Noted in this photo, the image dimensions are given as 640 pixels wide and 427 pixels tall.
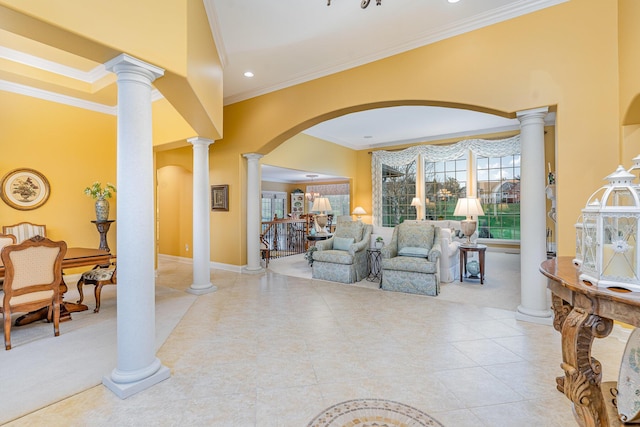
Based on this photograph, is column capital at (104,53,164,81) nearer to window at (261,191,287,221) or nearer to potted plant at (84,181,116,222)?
potted plant at (84,181,116,222)

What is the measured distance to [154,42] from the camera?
2215 mm

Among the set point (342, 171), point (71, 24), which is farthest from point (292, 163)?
point (71, 24)

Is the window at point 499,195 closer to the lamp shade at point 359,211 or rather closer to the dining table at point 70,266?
the lamp shade at point 359,211

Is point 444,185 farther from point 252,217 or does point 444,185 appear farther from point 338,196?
point 252,217

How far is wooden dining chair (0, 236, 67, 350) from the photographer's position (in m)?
2.78

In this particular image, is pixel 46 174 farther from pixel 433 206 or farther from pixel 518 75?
pixel 433 206

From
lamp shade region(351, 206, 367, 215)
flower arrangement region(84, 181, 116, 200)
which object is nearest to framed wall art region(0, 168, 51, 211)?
flower arrangement region(84, 181, 116, 200)

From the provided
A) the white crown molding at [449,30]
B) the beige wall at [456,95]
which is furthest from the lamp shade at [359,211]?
the white crown molding at [449,30]

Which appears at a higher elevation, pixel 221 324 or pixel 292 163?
pixel 292 163

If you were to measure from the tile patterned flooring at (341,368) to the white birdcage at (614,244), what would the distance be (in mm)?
1154

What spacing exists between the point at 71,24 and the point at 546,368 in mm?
4107

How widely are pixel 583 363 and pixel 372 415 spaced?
1181 millimetres

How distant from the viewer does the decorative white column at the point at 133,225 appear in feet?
7.04

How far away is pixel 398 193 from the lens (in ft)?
31.6
